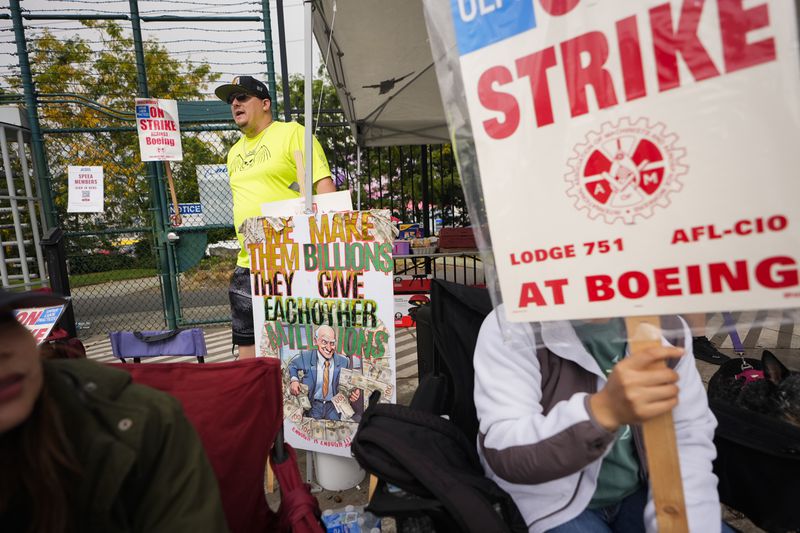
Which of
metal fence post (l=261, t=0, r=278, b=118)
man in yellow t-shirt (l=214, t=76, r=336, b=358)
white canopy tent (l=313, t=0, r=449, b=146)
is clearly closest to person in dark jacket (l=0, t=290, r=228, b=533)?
man in yellow t-shirt (l=214, t=76, r=336, b=358)

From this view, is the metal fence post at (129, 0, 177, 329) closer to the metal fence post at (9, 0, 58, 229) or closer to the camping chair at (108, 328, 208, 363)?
the metal fence post at (9, 0, 58, 229)

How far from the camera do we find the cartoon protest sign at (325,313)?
2016 millimetres

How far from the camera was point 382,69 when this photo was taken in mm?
4629

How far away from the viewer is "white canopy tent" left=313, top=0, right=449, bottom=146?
11.4 feet

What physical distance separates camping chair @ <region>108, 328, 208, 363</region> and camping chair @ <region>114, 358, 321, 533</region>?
131cm

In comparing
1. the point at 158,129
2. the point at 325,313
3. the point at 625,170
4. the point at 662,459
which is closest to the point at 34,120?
the point at 158,129

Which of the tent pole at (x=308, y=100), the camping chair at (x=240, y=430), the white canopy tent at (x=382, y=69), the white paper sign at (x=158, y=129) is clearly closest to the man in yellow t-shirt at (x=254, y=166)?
the tent pole at (x=308, y=100)

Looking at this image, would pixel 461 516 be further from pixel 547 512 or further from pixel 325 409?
pixel 325 409

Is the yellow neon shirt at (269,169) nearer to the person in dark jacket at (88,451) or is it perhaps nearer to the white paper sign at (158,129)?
the person in dark jacket at (88,451)

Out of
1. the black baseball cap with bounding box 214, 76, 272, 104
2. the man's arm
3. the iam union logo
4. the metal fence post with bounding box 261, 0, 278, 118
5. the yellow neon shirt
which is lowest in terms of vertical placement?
the man's arm

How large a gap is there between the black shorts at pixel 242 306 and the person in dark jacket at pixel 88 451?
62.3 inches

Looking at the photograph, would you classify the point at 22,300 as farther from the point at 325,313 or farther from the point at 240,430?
the point at 325,313

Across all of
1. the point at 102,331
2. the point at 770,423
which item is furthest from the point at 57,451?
the point at 102,331

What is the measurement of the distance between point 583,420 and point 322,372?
1458mm
